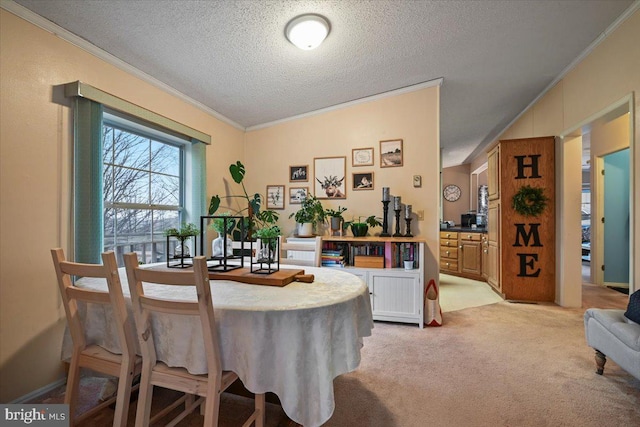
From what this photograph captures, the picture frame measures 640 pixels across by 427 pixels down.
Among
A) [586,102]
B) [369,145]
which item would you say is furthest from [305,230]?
[586,102]

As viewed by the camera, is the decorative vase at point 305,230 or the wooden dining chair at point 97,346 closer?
the wooden dining chair at point 97,346

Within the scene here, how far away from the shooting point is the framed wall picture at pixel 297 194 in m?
3.86

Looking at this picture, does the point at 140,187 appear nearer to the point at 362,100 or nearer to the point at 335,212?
the point at 335,212

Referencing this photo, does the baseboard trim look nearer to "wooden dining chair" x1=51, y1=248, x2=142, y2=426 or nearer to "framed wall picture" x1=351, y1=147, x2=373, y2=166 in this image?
"wooden dining chair" x1=51, y1=248, x2=142, y2=426

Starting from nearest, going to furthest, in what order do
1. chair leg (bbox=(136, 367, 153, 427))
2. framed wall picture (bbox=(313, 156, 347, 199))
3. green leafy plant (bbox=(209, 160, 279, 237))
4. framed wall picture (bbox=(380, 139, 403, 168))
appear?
chair leg (bbox=(136, 367, 153, 427)) < green leafy plant (bbox=(209, 160, 279, 237)) < framed wall picture (bbox=(380, 139, 403, 168)) < framed wall picture (bbox=(313, 156, 347, 199))

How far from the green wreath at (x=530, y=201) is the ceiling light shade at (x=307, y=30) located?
3321mm

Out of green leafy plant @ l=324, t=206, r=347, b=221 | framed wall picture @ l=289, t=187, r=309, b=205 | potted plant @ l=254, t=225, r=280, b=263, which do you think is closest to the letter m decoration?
green leafy plant @ l=324, t=206, r=347, b=221

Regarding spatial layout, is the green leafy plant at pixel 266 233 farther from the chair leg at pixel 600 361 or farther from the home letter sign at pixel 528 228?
the home letter sign at pixel 528 228

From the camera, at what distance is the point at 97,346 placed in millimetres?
1471

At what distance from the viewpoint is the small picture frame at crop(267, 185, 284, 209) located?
3980 millimetres

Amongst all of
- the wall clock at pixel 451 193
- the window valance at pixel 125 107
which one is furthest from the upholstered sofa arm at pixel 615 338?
the wall clock at pixel 451 193

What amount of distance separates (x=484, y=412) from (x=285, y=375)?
133 cm

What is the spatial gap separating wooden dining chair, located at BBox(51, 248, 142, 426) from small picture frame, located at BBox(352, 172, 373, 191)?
2831 mm

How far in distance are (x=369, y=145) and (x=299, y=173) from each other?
99 cm
